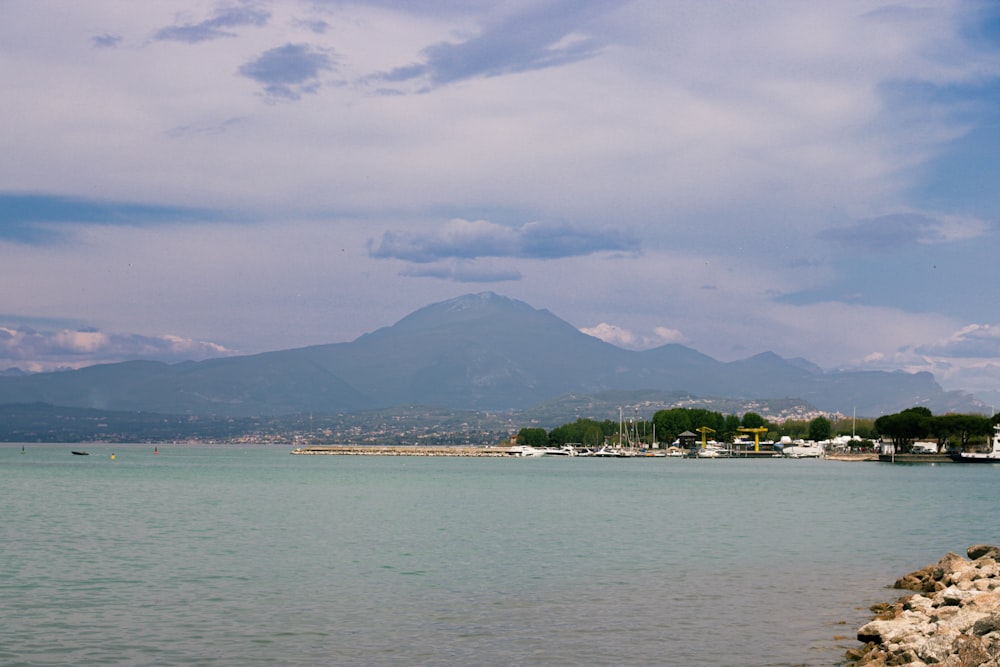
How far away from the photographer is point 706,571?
1692 inches

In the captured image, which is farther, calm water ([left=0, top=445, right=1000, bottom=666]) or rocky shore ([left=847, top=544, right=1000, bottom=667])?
calm water ([left=0, top=445, right=1000, bottom=666])

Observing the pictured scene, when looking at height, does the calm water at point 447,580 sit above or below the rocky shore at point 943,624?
below

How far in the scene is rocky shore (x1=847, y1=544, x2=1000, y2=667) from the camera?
71.4ft

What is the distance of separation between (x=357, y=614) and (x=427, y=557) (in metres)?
15.2

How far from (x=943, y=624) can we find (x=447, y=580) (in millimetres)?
17974

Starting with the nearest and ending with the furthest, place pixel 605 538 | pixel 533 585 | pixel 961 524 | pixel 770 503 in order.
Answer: pixel 533 585, pixel 605 538, pixel 961 524, pixel 770 503

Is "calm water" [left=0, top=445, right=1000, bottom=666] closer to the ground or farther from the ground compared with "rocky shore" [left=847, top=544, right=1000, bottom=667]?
closer to the ground

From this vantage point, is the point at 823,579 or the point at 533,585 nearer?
the point at 533,585

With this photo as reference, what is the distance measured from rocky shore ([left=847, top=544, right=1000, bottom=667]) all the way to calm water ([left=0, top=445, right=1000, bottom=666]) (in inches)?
46.7

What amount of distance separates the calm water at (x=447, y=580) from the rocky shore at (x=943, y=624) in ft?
3.89

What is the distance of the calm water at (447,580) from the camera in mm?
27312

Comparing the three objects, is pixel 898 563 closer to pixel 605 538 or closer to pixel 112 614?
pixel 605 538

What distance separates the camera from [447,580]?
39.3m

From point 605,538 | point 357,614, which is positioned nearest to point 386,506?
point 605,538
